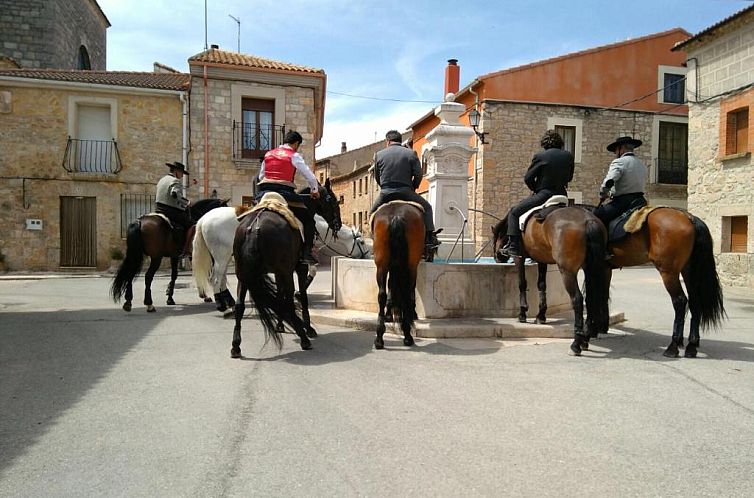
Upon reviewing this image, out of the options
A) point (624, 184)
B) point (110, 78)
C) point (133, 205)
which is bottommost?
point (624, 184)

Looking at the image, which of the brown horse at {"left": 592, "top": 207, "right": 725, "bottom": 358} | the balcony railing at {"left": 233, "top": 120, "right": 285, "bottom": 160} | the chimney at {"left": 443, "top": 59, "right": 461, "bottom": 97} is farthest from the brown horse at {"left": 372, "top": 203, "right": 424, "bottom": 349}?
the balcony railing at {"left": 233, "top": 120, "right": 285, "bottom": 160}

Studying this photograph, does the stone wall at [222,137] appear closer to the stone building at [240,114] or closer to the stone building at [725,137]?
the stone building at [240,114]

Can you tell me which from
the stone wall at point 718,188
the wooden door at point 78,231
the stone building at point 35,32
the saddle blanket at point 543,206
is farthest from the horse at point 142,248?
the stone building at point 35,32

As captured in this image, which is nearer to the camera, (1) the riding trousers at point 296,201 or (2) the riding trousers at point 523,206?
(1) the riding trousers at point 296,201

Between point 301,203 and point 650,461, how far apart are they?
13.9 feet

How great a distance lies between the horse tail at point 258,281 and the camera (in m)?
5.05

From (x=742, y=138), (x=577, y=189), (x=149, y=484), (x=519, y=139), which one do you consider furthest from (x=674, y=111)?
(x=149, y=484)

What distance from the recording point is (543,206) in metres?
5.98

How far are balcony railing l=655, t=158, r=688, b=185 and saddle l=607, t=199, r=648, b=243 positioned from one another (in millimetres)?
19798

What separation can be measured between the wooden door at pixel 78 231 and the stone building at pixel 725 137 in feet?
64.8

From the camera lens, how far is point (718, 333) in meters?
6.83

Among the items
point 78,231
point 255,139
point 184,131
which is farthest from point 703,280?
point 78,231

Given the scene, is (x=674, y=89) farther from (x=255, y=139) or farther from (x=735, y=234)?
(x=255, y=139)

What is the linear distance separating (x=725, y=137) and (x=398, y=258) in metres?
13.9
